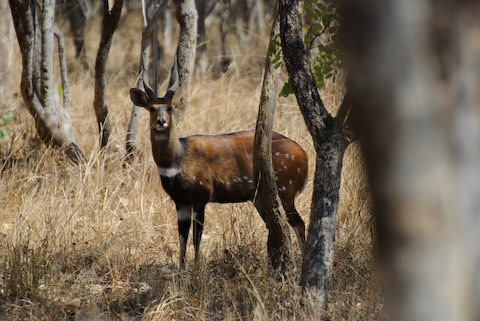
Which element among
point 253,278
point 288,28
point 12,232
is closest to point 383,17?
point 288,28

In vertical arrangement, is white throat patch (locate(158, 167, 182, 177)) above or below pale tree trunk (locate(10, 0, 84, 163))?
below

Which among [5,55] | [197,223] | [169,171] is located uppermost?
[5,55]

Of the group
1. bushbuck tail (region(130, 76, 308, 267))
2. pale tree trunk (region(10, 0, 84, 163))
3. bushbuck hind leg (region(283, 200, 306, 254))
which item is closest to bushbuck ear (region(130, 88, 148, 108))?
bushbuck tail (region(130, 76, 308, 267))

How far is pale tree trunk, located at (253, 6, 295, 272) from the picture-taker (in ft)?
11.7

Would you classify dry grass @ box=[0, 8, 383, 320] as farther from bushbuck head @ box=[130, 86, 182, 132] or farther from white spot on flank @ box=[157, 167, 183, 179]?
bushbuck head @ box=[130, 86, 182, 132]

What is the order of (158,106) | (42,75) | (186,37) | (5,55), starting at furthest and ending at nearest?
1. (5,55)
2. (42,75)
3. (186,37)
4. (158,106)

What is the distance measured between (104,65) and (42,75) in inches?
28.9

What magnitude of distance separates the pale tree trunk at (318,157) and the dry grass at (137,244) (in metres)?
0.21

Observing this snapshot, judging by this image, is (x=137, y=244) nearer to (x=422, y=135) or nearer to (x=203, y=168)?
(x=203, y=168)

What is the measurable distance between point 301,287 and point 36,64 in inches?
174

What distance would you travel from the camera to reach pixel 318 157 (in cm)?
314

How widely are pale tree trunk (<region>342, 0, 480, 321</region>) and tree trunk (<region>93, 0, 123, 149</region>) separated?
18.7 ft

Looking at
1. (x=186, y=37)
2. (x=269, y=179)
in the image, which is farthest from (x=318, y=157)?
(x=186, y=37)

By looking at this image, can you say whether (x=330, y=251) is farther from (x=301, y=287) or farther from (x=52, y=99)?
(x=52, y=99)
